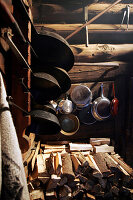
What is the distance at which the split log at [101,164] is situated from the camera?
2.30 m

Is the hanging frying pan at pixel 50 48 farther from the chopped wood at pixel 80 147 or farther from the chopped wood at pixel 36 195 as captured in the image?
the chopped wood at pixel 36 195

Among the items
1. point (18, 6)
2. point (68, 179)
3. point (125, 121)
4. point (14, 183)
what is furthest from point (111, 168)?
point (18, 6)

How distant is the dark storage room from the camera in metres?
1.01

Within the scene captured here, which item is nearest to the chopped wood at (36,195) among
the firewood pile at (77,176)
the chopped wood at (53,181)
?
the firewood pile at (77,176)

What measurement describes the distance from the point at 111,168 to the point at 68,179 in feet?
2.39

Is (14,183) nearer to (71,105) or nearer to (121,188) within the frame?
(71,105)

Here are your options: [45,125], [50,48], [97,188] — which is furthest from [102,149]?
[50,48]

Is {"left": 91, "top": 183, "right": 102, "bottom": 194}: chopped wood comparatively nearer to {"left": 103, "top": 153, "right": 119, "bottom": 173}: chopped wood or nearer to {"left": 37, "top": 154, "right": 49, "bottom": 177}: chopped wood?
{"left": 103, "top": 153, "right": 119, "bottom": 173}: chopped wood

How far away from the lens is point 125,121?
3.15 meters

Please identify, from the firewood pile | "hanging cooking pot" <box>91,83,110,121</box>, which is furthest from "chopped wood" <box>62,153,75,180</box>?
"hanging cooking pot" <box>91,83,110,121</box>

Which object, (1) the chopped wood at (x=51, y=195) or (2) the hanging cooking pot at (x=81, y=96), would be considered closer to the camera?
(1) the chopped wood at (x=51, y=195)

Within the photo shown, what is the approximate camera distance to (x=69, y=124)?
291cm

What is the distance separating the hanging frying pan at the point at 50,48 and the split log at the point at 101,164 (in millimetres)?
1776

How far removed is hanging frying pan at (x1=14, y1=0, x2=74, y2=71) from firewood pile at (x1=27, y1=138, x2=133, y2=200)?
4.99 feet
